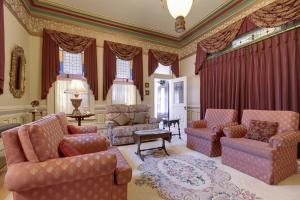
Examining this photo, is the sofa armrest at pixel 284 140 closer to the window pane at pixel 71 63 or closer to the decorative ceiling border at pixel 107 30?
the decorative ceiling border at pixel 107 30

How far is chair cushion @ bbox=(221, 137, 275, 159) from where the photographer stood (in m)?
2.32

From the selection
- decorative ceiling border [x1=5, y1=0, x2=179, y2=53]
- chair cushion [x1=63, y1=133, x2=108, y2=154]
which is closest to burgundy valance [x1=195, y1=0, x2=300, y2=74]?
decorative ceiling border [x1=5, y1=0, x2=179, y2=53]

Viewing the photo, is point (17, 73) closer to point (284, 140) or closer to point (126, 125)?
point (126, 125)

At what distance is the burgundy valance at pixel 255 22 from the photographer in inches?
121

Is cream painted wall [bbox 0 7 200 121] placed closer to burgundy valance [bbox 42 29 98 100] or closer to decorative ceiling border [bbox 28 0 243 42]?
burgundy valance [bbox 42 29 98 100]

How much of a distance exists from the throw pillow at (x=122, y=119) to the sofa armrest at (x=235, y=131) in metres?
2.70

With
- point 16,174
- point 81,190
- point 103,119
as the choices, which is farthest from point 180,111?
point 16,174

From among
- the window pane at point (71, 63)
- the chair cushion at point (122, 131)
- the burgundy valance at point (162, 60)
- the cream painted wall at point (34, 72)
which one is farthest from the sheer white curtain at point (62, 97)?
the burgundy valance at point (162, 60)

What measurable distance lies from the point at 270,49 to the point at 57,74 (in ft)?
17.6

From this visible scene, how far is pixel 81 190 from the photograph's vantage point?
151 centimetres

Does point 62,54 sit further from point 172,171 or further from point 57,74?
point 172,171

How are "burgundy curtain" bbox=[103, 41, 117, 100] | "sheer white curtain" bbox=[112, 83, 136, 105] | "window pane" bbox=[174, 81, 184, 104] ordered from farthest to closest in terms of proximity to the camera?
1. "window pane" bbox=[174, 81, 184, 104]
2. "sheer white curtain" bbox=[112, 83, 136, 105]
3. "burgundy curtain" bbox=[103, 41, 117, 100]

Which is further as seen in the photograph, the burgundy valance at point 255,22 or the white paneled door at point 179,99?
the white paneled door at point 179,99

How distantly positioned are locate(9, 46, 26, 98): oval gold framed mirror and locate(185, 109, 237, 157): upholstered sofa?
13.0 ft
